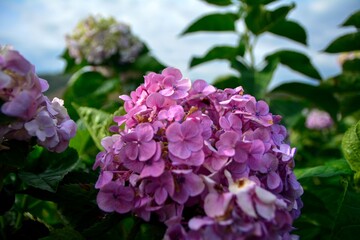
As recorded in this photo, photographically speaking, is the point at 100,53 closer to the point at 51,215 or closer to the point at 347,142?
the point at 51,215

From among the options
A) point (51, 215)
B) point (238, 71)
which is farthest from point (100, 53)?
point (51, 215)

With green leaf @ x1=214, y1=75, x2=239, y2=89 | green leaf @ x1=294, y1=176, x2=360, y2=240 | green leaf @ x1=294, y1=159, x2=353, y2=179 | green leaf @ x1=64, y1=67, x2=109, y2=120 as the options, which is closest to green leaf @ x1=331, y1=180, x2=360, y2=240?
green leaf @ x1=294, y1=176, x2=360, y2=240

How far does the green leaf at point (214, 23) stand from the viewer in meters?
2.13

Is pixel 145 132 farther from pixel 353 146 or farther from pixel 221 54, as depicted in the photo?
pixel 221 54

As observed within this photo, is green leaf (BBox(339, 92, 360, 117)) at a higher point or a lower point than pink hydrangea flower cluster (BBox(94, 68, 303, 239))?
lower

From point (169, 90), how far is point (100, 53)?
2.27m

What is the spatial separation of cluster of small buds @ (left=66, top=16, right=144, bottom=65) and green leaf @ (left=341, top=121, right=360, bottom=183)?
7.09ft

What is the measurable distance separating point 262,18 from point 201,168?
5.03 feet

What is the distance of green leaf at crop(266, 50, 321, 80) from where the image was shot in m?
2.09

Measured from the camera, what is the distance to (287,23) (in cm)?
206

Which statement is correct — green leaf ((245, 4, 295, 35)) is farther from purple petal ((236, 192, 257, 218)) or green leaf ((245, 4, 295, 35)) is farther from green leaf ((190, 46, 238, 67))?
purple petal ((236, 192, 257, 218))

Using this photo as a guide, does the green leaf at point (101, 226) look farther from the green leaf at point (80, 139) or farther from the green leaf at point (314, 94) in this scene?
the green leaf at point (314, 94)

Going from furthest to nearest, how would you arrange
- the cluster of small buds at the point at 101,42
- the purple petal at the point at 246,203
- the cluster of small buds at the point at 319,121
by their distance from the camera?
the cluster of small buds at the point at 319,121 < the cluster of small buds at the point at 101,42 < the purple petal at the point at 246,203

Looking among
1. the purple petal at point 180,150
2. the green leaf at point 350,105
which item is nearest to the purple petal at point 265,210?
the purple petal at point 180,150
